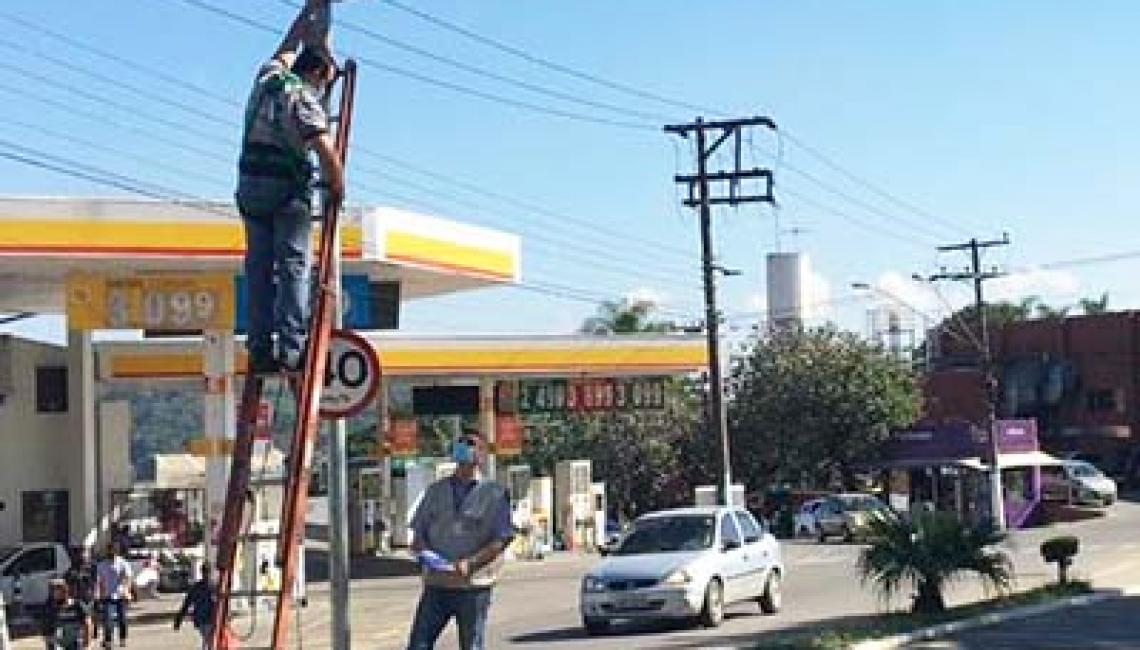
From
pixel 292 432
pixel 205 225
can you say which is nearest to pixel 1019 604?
pixel 205 225

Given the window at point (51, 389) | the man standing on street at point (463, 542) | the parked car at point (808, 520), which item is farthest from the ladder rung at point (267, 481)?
the parked car at point (808, 520)

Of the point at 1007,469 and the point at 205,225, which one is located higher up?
the point at 205,225

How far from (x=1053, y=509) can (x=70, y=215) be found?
47.0m

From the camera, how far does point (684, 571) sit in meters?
24.6

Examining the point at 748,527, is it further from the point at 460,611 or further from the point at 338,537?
the point at 460,611

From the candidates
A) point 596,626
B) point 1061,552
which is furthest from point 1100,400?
point 596,626

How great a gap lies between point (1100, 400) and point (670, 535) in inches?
2402

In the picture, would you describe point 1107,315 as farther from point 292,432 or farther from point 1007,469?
point 292,432

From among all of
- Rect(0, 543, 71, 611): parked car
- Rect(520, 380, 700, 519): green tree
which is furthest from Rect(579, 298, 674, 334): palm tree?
Rect(0, 543, 71, 611): parked car

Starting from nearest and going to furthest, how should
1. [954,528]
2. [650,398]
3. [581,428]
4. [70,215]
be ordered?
[954,528] → [70,215] → [650,398] → [581,428]

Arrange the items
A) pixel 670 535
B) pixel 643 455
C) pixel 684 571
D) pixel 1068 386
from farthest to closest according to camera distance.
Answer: pixel 1068 386 → pixel 643 455 → pixel 670 535 → pixel 684 571

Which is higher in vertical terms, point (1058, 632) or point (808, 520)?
point (1058, 632)

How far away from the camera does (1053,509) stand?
6862cm

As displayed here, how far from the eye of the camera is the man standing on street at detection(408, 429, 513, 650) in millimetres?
9406
